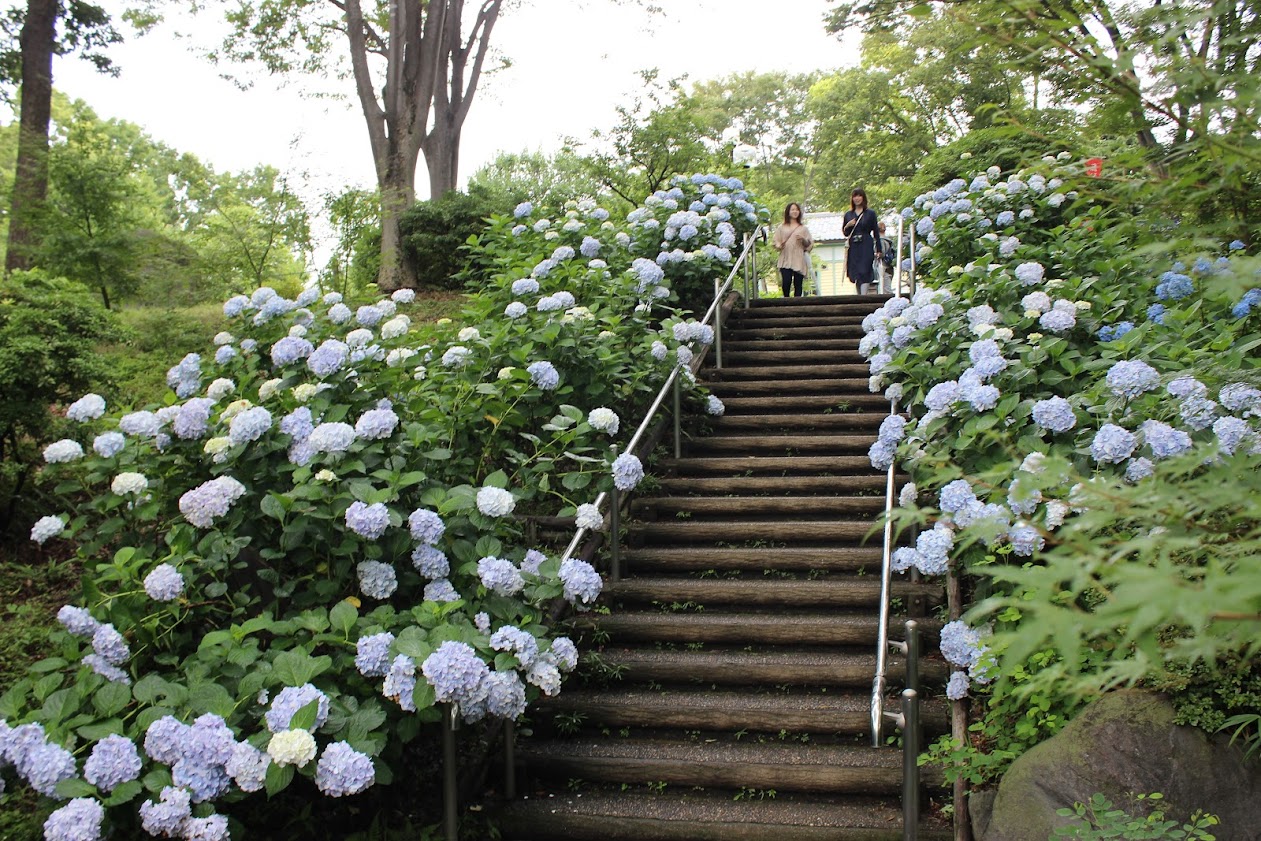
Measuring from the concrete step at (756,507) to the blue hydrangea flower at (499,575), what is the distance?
223cm

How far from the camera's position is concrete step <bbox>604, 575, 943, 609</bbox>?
474cm

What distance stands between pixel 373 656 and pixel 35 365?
139 inches

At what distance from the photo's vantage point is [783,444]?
6.43 meters

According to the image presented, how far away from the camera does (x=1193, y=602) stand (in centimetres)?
95

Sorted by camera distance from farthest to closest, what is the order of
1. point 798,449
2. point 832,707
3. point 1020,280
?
point 798,449 → point 1020,280 → point 832,707

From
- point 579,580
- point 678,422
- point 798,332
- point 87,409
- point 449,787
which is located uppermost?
point 798,332

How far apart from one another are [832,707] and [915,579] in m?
0.94

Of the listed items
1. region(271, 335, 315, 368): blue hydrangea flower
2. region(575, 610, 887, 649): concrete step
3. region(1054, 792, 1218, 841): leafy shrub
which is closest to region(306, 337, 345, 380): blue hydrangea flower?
region(271, 335, 315, 368): blue hydrangea flower

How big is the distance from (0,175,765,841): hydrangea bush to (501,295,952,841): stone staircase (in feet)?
1.68

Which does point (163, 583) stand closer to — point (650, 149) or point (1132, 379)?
point (1132, 379)

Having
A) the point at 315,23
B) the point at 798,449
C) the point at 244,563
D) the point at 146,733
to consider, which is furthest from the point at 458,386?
the point at 315,23

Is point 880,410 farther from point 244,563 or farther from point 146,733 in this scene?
point 146,733

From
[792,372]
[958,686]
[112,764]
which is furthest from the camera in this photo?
[792,372]

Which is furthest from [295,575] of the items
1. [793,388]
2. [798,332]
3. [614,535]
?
[798,332]
